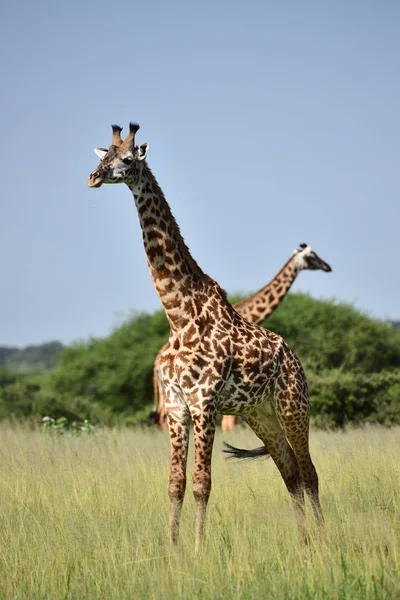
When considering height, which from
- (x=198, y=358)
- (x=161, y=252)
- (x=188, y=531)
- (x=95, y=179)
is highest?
(x=95, y=179)

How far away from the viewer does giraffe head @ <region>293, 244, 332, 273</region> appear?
54.6 ft

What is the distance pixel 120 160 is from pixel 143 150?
0.24 metres

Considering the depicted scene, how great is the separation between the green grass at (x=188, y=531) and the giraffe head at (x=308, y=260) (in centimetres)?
475

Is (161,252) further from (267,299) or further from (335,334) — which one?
(335,334)

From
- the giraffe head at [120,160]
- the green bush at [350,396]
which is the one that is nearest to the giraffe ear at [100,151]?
the giraffe head at [120,160]

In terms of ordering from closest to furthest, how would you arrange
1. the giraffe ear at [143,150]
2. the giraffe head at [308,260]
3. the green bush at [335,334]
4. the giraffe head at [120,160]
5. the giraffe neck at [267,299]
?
the giraffe head at [120,160] → the giraffe ear at [143,150] → the giraffe neck at [267,299] → the giraffe head at [308,260] → the green bush at [335,334]

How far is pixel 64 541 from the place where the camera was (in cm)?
761

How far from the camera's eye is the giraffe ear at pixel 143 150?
803 centimetres

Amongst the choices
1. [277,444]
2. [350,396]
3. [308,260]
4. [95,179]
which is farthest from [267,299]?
[95,179]

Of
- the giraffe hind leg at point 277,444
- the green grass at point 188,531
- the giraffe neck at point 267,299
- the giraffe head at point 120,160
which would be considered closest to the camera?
the green grass at point 188,531

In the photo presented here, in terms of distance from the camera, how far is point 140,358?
31.6 metres

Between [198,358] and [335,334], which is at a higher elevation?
[335,334]

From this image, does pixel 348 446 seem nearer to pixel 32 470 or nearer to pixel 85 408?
pixel 32 470

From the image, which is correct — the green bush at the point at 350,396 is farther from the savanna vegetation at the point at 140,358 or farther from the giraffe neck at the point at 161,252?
the giraffe neck at the point at 161,252
